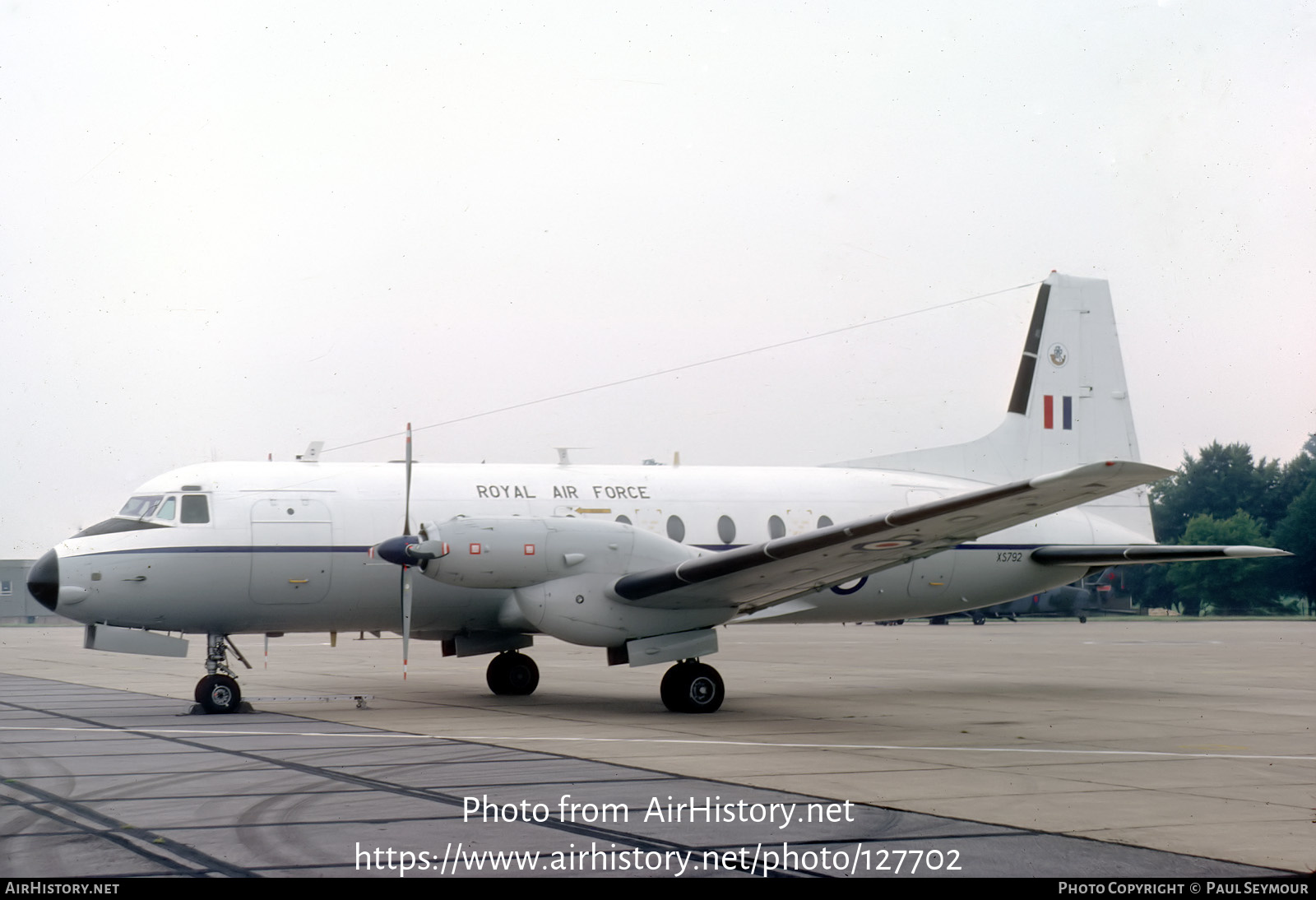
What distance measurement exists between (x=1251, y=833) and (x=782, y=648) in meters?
24.4

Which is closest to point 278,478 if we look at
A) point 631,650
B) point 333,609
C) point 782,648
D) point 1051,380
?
point 333,609

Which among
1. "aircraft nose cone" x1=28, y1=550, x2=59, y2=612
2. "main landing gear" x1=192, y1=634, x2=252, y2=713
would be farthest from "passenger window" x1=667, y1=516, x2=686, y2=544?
"aircraft nose cone" x1=28, y1=550, x2=59, y2=612

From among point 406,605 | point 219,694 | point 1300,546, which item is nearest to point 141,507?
point 219,694

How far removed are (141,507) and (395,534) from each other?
3047mm

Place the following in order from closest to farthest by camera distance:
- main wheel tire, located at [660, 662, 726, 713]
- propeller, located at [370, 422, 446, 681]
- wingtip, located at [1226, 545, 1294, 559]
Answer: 1. propeller, located at [370, 422, 446, 681]
2. main wheel tire, located at [660, 662, 726, 713]
3. wingtip, located at [1226, 545, 1294, 559]

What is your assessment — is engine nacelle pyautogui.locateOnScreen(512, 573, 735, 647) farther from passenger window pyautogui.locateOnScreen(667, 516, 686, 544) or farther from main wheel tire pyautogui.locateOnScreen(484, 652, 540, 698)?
main wheel tire pyautogui.locateOnScreen(484, 652, 540, 698)

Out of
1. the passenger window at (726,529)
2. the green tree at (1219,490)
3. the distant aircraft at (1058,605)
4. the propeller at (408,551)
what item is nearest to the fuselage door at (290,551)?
the propeller at (408,551)

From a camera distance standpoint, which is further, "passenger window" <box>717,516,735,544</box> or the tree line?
the tree line

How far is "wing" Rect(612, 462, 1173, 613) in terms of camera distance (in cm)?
1209

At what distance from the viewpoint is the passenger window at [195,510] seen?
1520 cm

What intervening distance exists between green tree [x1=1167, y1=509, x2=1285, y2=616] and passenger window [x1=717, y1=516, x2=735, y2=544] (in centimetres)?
6192

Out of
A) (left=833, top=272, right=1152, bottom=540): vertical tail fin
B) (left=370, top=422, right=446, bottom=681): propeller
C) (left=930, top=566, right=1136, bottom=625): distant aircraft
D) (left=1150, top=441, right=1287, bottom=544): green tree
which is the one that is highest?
(left=1150, top=441, right=1287, bottom=544): green tree

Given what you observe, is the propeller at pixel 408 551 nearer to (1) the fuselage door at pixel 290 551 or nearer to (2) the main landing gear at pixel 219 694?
Answer: (1) the fuselage door at pixel 290 551
